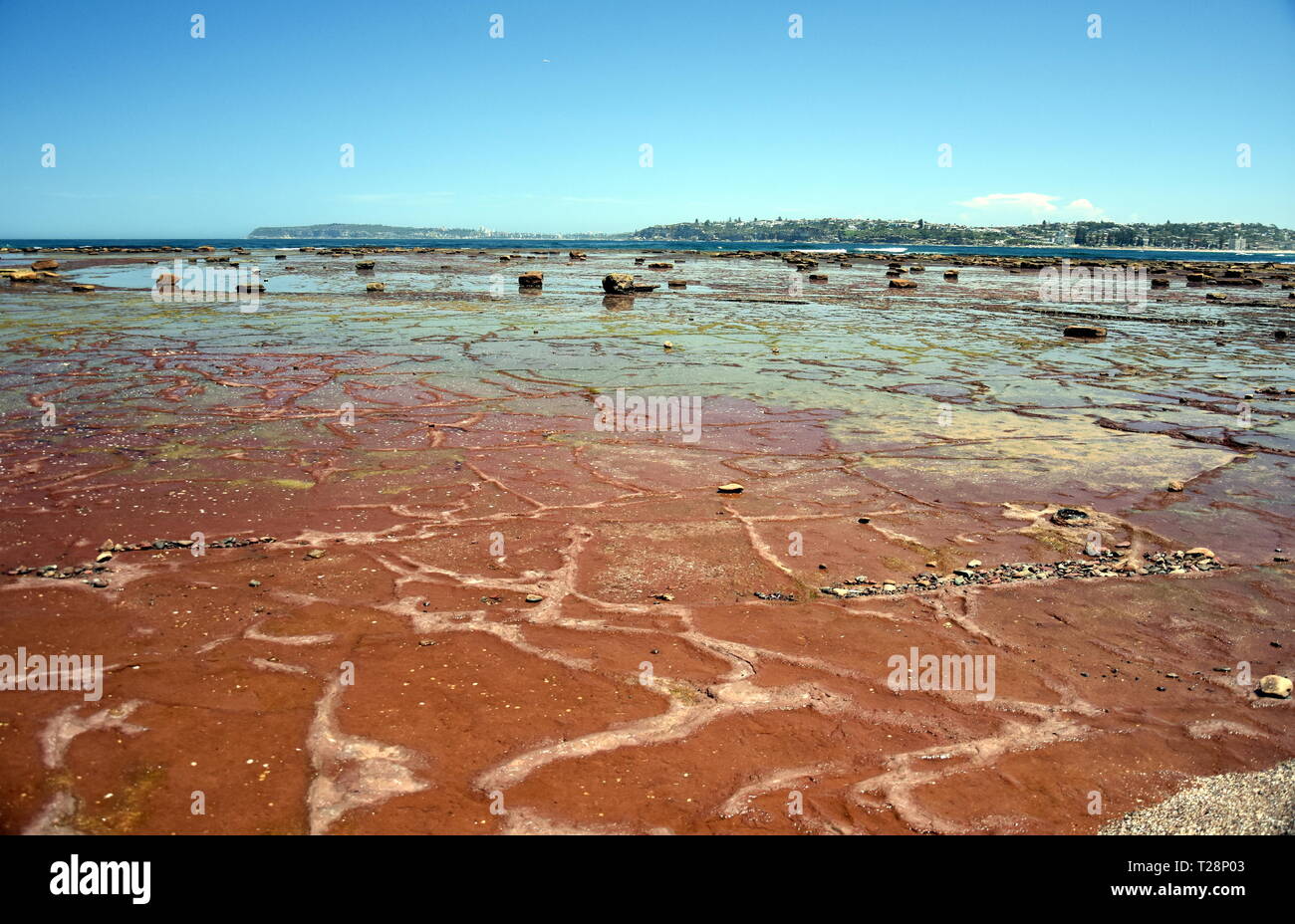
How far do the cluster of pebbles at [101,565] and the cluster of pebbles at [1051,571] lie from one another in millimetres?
4489

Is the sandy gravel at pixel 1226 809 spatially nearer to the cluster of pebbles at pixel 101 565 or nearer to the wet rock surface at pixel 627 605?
the wet rock surface at pixel 627 605

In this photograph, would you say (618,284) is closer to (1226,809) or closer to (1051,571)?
(1051,571)

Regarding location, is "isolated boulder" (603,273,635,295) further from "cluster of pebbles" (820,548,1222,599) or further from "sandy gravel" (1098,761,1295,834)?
"sandy gravel" (1098,761,1295,834)

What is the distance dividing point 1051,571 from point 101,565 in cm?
687

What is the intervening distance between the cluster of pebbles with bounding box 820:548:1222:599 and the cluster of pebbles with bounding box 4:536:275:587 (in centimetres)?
449

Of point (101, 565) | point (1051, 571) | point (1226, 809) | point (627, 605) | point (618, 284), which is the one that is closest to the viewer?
→ point (1226, 809)

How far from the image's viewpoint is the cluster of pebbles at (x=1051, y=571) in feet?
17.6

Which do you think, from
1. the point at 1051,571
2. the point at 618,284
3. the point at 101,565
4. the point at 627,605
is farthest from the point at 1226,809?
the point at 618,284

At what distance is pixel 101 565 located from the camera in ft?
17.6

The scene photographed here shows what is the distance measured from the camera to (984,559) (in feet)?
19.2

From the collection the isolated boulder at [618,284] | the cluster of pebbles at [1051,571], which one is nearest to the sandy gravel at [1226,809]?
the cluster of pebbles at [1051,571]

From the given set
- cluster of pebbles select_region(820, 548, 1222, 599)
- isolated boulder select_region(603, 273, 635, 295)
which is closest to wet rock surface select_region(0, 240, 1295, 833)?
cluster of pebbles select_region(820, 548, 1222, 599)

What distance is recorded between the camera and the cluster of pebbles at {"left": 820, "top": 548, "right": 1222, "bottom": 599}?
5371mm
